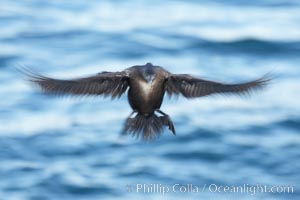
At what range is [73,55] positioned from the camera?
12.4m

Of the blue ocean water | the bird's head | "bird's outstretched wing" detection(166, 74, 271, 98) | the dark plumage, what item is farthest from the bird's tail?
the blue ocean water

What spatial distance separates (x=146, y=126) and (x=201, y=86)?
411 mm

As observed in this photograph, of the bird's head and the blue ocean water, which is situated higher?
the blue ocean water

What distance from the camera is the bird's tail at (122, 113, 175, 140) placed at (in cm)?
575

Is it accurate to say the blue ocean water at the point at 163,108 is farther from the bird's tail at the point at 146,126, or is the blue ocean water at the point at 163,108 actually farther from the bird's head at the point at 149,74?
the bird's head at the point at 149,74

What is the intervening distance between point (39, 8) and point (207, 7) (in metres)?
2.41

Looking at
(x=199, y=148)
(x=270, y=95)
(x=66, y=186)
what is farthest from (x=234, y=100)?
(x=66, y=186)

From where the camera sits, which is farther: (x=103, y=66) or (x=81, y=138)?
(x=103, y=66)

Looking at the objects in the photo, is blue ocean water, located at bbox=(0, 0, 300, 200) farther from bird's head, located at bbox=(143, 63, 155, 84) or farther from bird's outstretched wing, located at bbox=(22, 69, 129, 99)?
bird's head, located at bbox=(143, 63, 155, 84)

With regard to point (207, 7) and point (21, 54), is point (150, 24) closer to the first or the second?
point (207, 7)

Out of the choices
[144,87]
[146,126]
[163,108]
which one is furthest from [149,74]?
[163,108]

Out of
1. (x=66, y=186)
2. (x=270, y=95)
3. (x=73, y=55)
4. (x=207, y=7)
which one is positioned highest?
(x=207, y=7)

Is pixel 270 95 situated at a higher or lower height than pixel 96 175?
higher

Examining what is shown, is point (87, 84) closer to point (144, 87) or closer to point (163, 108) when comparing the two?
point (144, 87)
